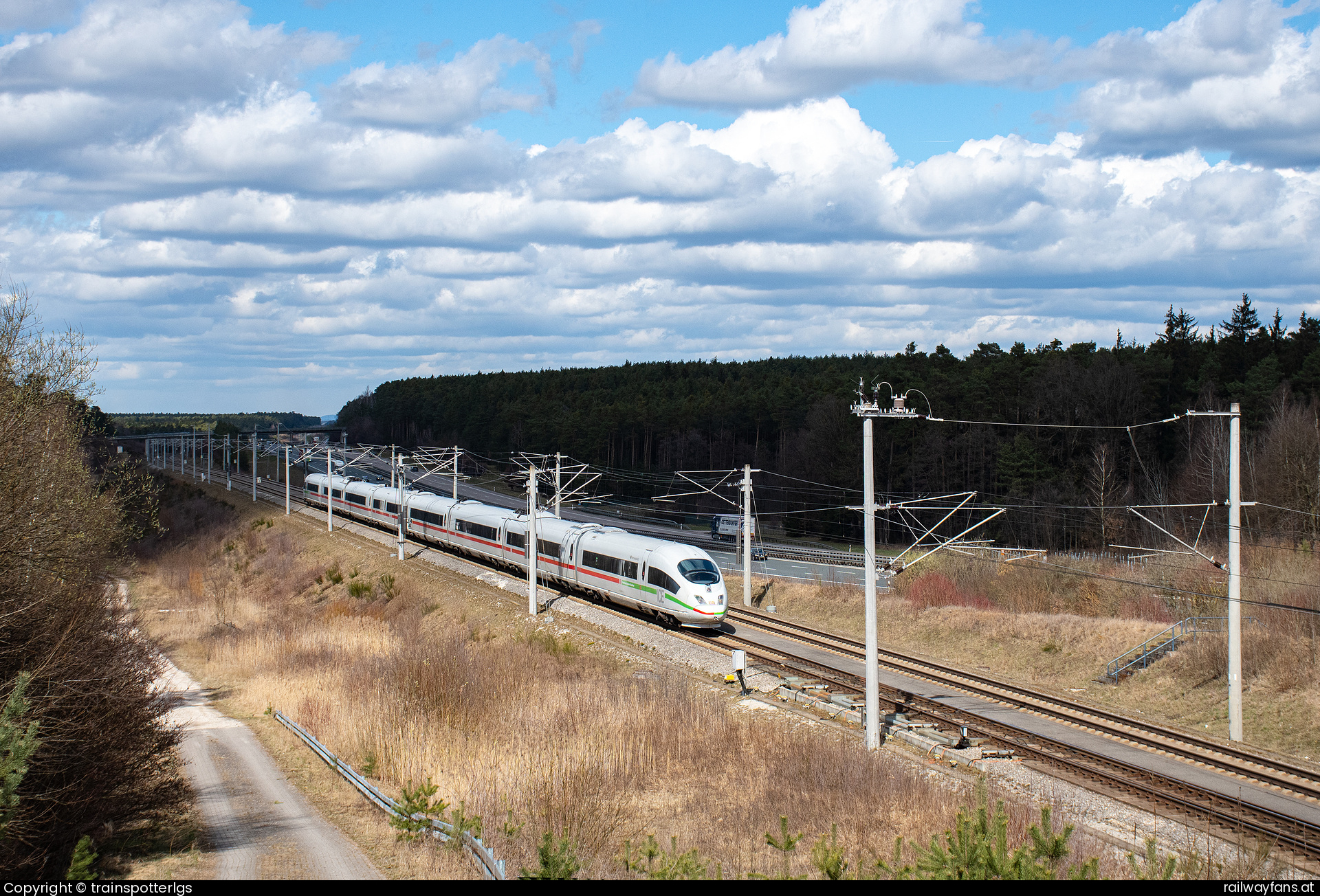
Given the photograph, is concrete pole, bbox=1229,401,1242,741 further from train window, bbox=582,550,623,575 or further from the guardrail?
train window, bbox=582,550,623,575

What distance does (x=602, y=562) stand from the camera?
39.0m

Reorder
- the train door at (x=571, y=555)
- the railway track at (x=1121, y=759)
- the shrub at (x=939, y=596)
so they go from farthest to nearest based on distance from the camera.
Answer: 1. the train door at (x=571, y=555)
2. the shrub at (x=939, y=596)
3. the railway track at (x=1121, y=759)

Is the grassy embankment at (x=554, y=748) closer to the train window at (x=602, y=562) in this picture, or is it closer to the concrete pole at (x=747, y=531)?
the train window at (x=602, y=562)

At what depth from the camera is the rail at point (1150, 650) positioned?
28.4 metres

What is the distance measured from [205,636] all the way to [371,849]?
112ft

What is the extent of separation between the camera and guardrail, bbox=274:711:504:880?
11211mm

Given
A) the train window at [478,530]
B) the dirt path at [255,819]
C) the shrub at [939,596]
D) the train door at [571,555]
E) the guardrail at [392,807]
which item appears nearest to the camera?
the guardrail at [392,807]

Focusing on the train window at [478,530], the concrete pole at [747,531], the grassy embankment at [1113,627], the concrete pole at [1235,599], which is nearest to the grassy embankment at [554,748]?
the concrete pole at [747,531]

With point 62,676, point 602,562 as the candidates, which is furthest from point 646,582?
point 62,676

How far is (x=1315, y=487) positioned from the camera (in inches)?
1812

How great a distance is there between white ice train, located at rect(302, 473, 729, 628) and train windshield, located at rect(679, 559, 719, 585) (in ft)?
0.08

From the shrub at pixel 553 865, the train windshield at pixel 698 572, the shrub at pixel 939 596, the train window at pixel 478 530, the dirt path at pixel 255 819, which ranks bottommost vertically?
the shrub at pixel 939 596

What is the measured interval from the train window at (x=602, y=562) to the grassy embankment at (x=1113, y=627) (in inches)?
319

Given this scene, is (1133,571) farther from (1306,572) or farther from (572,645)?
(572,645)
